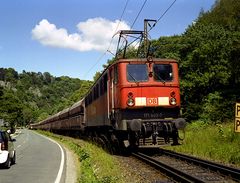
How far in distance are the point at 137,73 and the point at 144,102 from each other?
53.0 inches

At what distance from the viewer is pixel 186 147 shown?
21.6 meters

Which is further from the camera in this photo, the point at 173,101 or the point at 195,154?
the point at 195,154

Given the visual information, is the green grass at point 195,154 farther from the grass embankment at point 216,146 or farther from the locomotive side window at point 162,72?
the locomotive side window at point 162,72

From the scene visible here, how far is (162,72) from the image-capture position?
1928 centimetres

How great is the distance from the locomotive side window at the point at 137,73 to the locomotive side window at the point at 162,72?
17.2 inches

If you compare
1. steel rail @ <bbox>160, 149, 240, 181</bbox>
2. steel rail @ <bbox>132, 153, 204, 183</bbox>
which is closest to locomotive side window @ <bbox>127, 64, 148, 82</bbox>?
steel rail @ <bbox>160, 149, 240, 181</bbox>

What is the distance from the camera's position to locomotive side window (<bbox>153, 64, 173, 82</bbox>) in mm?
19141

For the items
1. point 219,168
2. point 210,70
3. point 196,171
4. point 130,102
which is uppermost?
point 210,70

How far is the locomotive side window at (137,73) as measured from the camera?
18781 mm

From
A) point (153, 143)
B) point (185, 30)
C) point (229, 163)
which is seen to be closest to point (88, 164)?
point (153, 143)

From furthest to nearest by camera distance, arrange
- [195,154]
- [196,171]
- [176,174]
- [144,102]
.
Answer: [195,154] < [144,102] < [196,171] < [176,174]

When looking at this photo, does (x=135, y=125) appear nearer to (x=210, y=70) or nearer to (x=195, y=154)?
(x=195, y=154)

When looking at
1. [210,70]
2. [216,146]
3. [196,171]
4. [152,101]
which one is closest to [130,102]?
[152,101]

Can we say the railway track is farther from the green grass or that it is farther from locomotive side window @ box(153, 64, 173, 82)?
locomotive side window @ box(153, 64, 173, 82)
